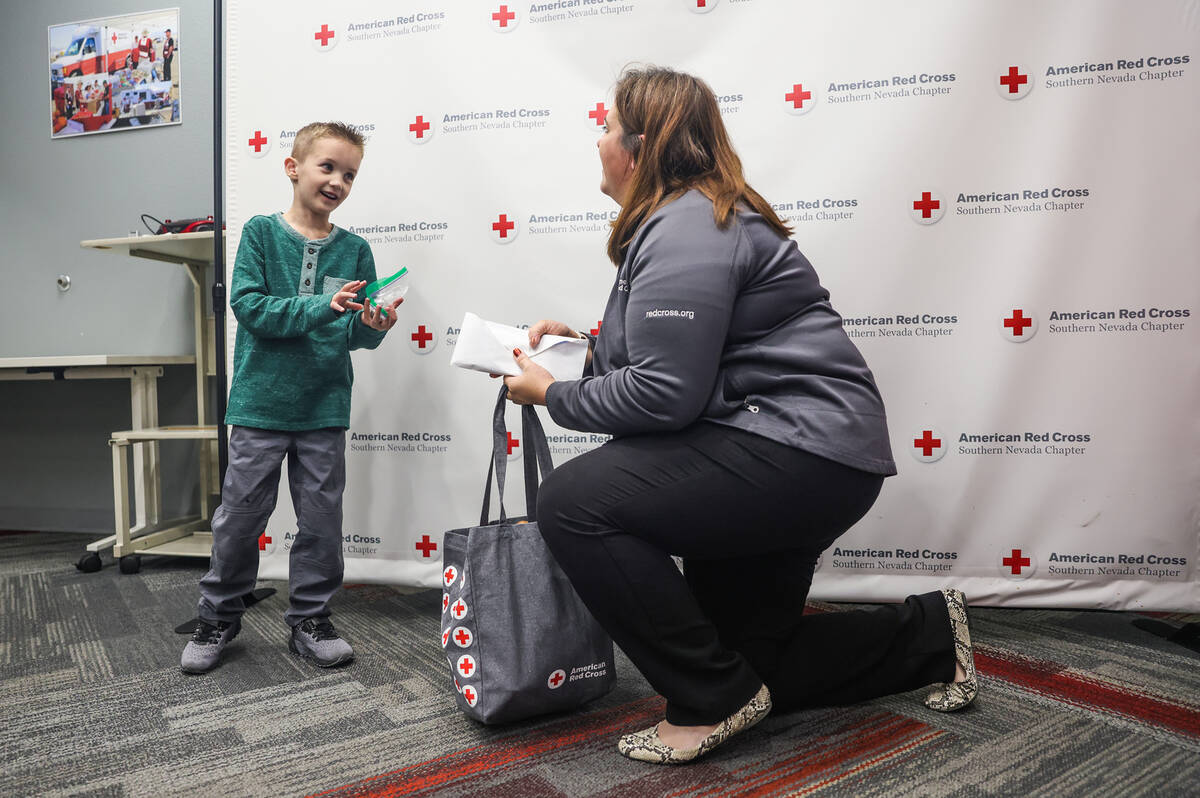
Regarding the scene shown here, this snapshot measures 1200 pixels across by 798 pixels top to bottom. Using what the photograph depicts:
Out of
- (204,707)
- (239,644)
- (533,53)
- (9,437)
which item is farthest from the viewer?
(9,437)

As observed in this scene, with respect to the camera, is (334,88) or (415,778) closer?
(415,778)

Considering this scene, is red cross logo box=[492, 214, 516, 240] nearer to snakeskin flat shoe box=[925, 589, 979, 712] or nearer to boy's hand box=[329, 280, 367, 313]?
boy's hand box=[329, 280, 367, 313]

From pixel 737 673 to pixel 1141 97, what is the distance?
1.59m

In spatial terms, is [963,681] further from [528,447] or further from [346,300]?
[346,300]

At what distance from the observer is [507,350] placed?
48.4 inches

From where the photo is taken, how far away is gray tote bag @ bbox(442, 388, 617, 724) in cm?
115

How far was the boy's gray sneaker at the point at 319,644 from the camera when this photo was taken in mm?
1496

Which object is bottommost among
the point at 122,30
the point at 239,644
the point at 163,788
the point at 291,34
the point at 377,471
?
the point at 239,644

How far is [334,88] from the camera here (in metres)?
2.05

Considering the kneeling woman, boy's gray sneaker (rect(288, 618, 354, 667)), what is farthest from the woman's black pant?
boy's gray sneaker (rect(288, 618, 354, 667))

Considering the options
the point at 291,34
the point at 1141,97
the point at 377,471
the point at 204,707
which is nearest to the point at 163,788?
the point at 204,707

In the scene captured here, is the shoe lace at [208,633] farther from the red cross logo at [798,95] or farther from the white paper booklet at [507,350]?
the red cross logo at [798,95]

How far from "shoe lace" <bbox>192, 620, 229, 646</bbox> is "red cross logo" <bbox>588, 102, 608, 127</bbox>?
1423 millimetres

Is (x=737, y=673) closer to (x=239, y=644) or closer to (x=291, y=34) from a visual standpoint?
(x=239, y=644)
